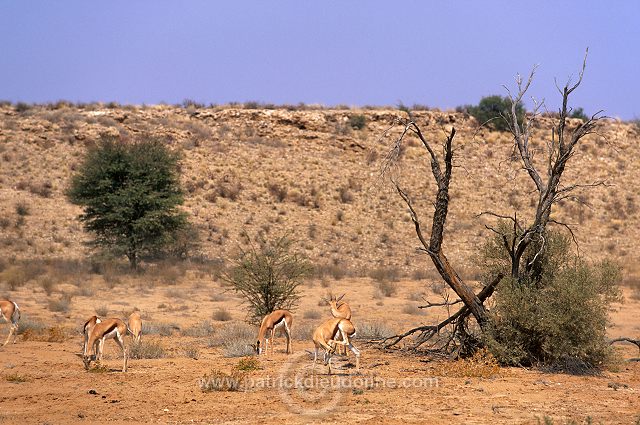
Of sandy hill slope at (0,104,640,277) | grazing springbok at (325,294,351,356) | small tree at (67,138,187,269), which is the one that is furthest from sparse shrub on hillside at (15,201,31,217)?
grazing springbok at (325,294,351,356)

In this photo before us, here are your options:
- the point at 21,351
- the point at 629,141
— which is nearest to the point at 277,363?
the point at 21,351

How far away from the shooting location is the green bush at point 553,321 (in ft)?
38.8

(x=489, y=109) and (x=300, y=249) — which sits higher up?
(x=489, y=109)

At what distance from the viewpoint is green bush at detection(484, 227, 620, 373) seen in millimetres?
11828

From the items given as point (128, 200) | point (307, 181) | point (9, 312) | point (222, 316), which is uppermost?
point (307, 181)

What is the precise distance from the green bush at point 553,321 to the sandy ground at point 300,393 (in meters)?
0.42

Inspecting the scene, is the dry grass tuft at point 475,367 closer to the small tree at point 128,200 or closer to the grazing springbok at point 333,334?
the grazing springbok at point 333,334

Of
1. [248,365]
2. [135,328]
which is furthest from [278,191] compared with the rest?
[248,365]

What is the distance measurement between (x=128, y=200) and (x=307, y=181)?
13523 millimetres

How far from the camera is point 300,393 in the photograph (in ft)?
33.9

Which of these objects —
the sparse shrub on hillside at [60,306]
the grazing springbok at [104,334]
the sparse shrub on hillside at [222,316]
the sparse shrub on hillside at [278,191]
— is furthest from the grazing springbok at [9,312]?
the sparse shrub on hillside at [278,191]

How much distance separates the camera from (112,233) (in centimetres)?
3288

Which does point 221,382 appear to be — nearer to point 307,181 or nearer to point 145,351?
point 145,351

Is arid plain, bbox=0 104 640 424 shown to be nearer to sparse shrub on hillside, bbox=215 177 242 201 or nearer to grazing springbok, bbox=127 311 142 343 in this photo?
sparse shrub on hillside, bbox=215 177 242 201
